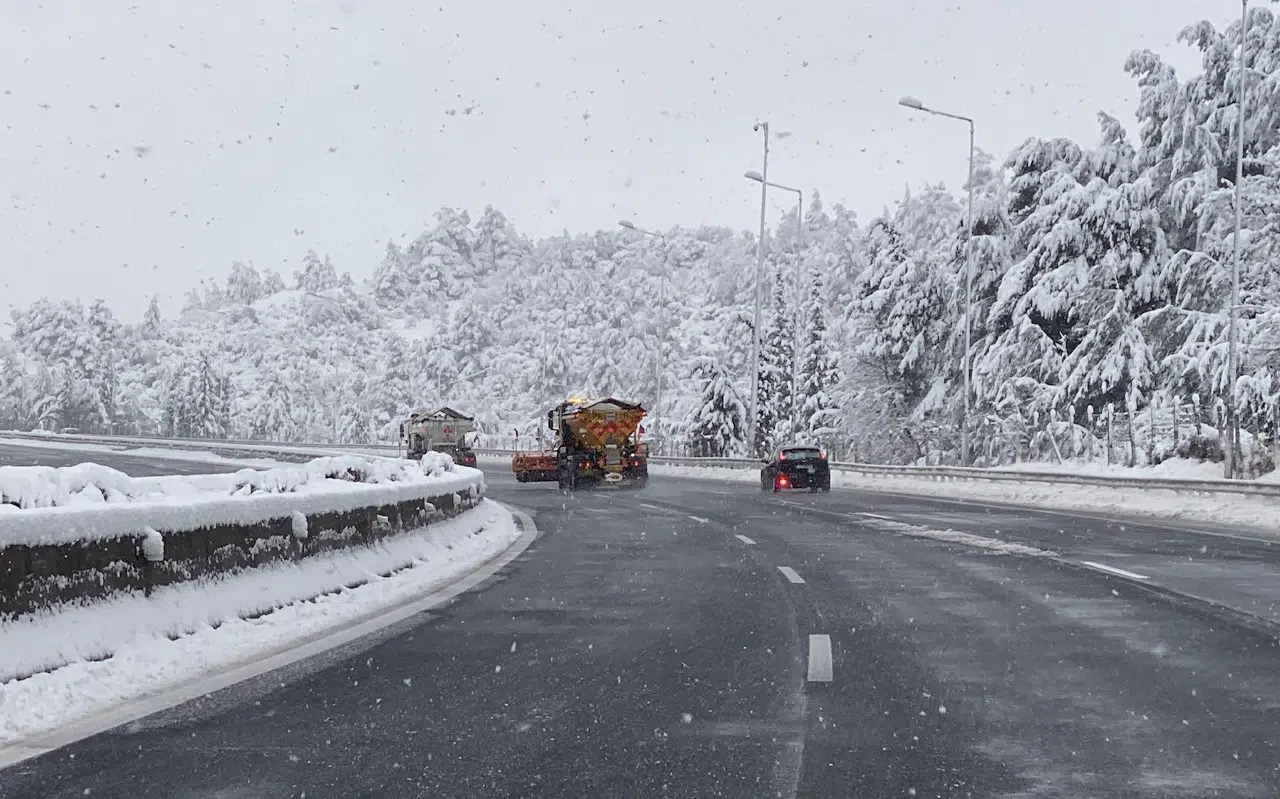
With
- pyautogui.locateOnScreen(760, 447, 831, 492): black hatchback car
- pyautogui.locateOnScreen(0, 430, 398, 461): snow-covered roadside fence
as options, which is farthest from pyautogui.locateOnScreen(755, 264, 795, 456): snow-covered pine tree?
pyautogui.locateOnScreen(760, 447, 831, 492): black hatchback car

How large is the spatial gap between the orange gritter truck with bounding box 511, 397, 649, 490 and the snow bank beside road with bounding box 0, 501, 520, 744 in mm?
29141

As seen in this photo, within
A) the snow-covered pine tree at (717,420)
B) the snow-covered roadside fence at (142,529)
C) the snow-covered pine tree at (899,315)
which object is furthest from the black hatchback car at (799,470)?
the snow-covered pine tree at (717,420)

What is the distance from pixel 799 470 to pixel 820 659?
30674 millimetres

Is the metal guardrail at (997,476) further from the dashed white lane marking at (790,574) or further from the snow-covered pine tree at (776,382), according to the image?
the snow-covered pine tree at (776,382)

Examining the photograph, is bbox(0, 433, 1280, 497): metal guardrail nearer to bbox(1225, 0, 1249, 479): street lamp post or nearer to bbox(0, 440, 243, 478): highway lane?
bbox(1225, 0, 1249, 479): street lamp post

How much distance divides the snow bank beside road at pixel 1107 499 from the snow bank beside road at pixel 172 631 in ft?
53.2

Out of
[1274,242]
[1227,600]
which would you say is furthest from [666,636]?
[1274,242]

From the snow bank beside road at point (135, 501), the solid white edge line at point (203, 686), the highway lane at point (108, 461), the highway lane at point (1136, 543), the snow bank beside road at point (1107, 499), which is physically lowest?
the highway lane at point (108, 461)

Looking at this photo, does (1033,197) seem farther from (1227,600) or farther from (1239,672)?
(1239,672)

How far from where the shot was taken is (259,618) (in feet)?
32.6

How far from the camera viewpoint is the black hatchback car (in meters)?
39.1

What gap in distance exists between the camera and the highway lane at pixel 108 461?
180ft

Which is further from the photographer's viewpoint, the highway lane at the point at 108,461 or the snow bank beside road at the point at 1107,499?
the highway lane at the point at 108,461

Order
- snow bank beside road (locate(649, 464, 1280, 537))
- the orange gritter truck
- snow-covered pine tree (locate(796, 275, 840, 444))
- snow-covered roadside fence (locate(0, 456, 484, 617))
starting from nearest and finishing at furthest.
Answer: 1. snow-covered roadside fence (locate(0, 456, 484, 617))
2. snow bank beside road (locate(649, 464, 1280, 537))
3. the orange gritter truck
4. snow-covered pine tree (locate(796, 275, 840, 444))
